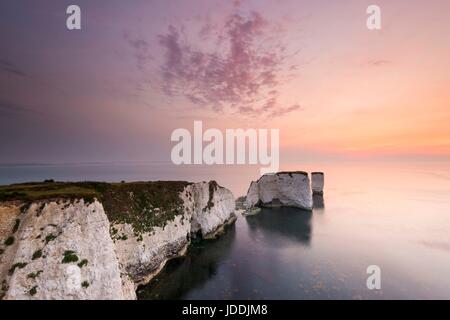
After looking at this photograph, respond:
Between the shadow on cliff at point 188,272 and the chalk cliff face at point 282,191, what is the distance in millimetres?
29416

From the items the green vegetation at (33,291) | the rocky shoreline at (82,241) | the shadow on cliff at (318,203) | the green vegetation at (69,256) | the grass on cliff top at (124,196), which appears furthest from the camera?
the shadow on cliff at (318,203)

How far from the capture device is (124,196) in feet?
91.9

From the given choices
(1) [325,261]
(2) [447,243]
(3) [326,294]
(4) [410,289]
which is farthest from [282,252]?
(2) [447,243]

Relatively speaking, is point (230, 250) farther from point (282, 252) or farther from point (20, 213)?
point (20, 213)

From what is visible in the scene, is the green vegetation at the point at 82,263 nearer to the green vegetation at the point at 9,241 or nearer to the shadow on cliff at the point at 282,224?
the green vegetation at the point at 9,241

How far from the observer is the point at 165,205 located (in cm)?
3247

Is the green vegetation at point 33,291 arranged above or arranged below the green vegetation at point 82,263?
below

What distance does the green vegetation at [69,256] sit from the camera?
53.4ft

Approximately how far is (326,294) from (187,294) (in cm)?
1397

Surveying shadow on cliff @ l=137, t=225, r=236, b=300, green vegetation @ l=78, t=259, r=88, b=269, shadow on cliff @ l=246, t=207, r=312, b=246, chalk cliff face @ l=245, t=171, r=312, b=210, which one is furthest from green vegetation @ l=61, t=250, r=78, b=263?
chalk cliff face @ l=245, t=171, r=312, b=210

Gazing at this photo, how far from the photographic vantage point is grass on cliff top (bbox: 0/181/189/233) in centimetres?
1963

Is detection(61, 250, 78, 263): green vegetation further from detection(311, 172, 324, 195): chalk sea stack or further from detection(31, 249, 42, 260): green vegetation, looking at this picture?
detection(311, 172, 324, 195): chalk sea stack

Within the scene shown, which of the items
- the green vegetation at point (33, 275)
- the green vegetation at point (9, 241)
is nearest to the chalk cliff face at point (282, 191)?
the green vegetation at point (33, 275)

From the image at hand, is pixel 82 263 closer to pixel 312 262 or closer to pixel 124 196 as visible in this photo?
pixel 124 196
